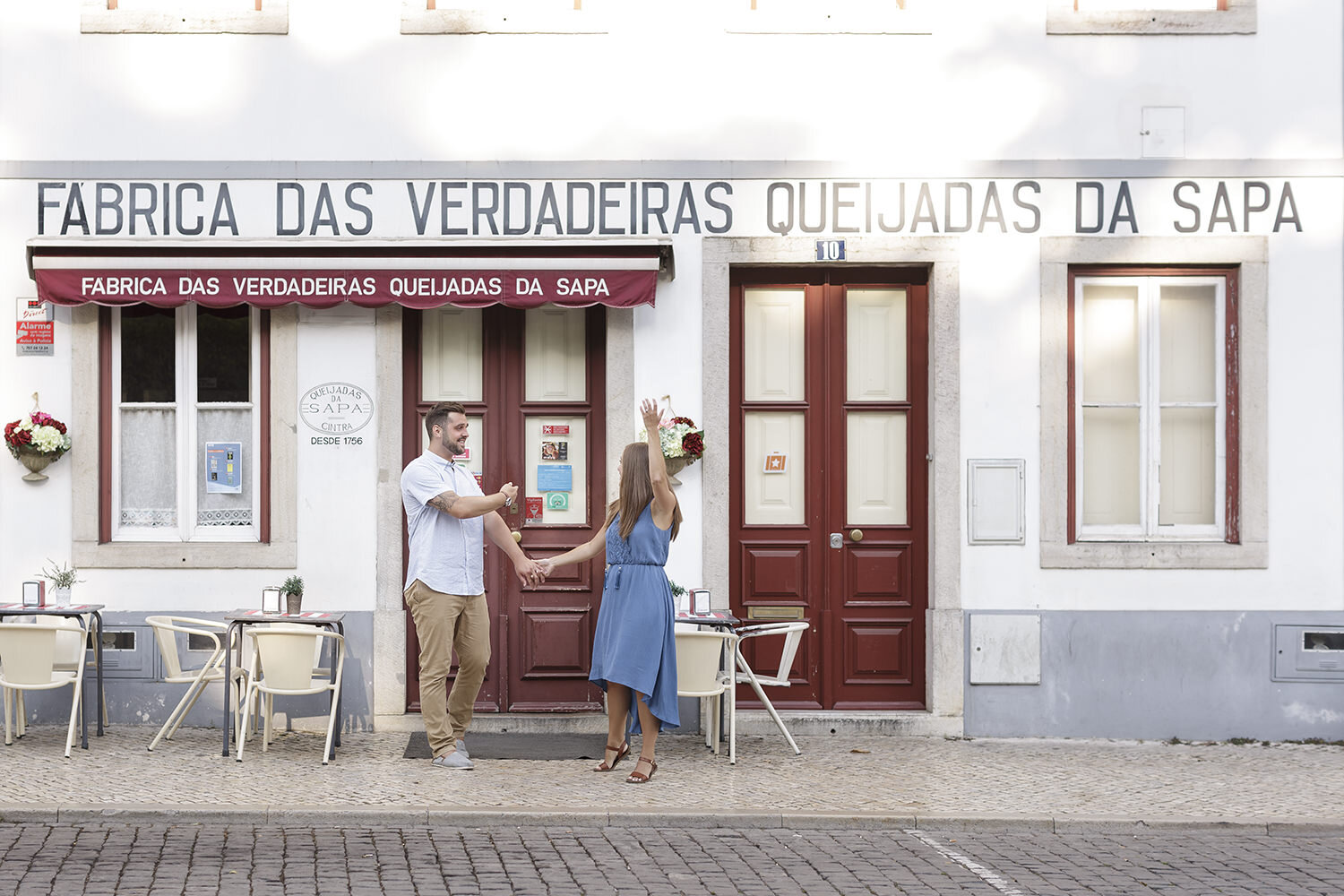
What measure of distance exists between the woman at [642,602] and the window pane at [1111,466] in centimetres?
322

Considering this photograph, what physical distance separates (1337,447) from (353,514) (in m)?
6.48

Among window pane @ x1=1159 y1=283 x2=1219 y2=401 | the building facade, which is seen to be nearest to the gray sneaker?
the building facade

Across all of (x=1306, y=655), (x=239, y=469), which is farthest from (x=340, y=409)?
(x=1306, y=655)

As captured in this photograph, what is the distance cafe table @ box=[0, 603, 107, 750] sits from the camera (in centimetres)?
826

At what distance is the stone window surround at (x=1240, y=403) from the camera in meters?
9.00

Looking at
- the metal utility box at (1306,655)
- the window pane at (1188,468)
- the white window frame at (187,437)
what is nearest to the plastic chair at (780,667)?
the window pane at (1188,468)

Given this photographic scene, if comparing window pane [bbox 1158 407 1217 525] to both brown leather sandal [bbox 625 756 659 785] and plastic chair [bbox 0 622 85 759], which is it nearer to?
brown leather sandal [bbox 625 756 659 785]

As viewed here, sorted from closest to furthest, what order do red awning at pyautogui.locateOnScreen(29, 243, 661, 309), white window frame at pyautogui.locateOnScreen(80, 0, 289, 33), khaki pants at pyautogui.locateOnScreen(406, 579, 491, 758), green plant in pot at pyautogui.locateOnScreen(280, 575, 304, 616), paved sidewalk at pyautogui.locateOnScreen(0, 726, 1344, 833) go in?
paved sidewalk at pyautogui.locateOnScreen(0, 726, 1344, 833) → khaki pants at pyautogui.locateOnScreen(406, 579, 491, 758) → green plant in pot at pyautogui.locateOnScreen(280, 575, 304, 616) → red awning at pyautogui.locateOnScreen(29, 243, 661, 309) → white window frame at pyautogui.locateOnScreen(80, 0, 289, 33)

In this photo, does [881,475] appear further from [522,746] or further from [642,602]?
[522,746]

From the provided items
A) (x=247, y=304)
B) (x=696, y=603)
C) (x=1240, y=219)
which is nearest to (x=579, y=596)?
(x=696, y=603)

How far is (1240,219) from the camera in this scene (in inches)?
356

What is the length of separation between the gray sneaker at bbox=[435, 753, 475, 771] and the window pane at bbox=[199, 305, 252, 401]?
9.59 ft

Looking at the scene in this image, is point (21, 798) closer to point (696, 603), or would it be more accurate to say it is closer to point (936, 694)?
point (696, 603)

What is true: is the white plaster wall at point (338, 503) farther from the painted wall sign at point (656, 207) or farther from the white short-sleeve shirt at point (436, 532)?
the white short-sleeve shirt at point (436, 532)
